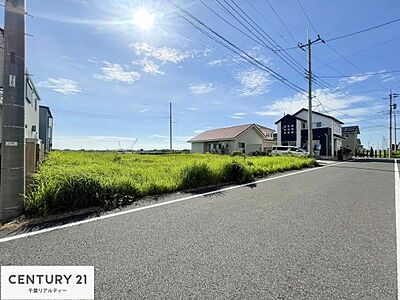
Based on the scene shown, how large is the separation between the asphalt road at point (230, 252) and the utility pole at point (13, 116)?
1219 millimetres

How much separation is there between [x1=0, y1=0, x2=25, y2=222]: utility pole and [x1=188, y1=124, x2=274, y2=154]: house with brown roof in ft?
91.6

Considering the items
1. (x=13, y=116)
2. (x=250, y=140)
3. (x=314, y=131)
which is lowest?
(x=13, y=116)

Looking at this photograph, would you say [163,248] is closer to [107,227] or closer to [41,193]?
[107,227]

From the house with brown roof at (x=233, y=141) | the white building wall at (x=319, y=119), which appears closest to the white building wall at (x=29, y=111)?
the house with brown roof at (x=233, y=141)

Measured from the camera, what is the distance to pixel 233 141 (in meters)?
31.7

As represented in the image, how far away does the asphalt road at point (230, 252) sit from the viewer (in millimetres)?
2291

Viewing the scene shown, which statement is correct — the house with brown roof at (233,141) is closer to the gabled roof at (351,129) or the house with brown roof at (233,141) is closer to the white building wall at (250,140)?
the white building wall at (250,140)

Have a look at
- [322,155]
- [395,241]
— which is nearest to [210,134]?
[322,155]

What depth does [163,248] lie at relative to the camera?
3141 mm

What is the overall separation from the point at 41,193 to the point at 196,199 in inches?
→ 125

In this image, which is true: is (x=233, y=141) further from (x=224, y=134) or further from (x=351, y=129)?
(x=351, y=129)

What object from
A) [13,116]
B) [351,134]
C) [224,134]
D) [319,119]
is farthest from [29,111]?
[351,134]

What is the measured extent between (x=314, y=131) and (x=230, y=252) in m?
34.7

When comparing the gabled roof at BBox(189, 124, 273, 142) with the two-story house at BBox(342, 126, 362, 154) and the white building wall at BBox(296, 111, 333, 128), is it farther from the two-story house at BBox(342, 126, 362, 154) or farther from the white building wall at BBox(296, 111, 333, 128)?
the two-story house at BBox(342, 126, 362, 154)
